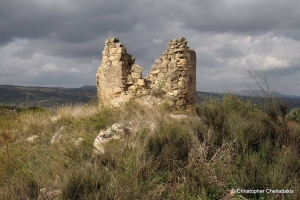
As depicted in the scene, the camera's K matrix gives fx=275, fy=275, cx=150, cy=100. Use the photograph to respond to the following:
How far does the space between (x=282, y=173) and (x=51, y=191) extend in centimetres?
301

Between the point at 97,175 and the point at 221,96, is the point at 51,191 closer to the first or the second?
the point at 97,175

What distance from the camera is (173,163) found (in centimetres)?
413

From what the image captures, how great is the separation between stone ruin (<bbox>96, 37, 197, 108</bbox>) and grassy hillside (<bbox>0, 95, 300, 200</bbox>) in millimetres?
3635

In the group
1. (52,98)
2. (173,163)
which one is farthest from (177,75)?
(52,98)

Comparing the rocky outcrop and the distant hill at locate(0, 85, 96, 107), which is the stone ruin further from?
the distant hill at locate(0, 85, 96, 107)

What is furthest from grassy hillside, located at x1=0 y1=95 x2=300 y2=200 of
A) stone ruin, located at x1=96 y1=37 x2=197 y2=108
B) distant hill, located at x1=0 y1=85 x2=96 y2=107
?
distant hill, located at x1=0 y1=85 x2=96 y2=107

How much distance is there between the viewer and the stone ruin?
9.83 meters

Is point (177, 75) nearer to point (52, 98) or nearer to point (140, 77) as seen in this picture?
point (140, 77)

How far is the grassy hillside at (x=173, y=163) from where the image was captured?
134 inches

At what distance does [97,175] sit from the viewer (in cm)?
359

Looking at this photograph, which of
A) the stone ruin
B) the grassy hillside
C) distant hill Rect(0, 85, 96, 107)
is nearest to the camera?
the grassy hillside

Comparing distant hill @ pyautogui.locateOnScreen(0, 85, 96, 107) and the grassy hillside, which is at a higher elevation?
distant hill @ pyautogui.locateOnScreen(0, 85, 96, 107)

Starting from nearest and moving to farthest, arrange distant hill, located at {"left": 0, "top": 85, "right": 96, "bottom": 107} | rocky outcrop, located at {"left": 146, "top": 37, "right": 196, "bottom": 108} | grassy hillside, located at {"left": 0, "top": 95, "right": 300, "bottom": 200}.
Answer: grassy hillside, located at {"left": 0, "top": 95, "right": 300, "bottom": 200}, distant hill, located at {"left": 0, "top": 85, "right": 96, "bottom": 107}, rocky outcrop, located at {"left": 146, "top": 37, "right": 196, "bottom": 108}

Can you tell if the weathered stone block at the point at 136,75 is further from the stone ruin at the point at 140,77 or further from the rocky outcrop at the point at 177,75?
the rocky outcrop at the point at 177,75
